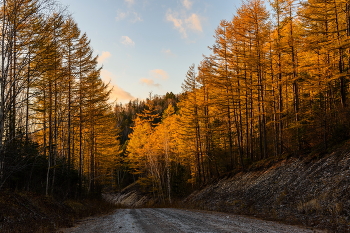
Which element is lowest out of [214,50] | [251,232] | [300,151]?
[251,232]

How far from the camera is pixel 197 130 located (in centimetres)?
2658

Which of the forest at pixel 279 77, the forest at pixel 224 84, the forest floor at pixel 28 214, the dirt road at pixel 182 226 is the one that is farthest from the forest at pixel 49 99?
the forest at pixel 279 77

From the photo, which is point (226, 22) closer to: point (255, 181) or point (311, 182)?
point (255, 181)

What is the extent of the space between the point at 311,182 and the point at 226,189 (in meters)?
8.44

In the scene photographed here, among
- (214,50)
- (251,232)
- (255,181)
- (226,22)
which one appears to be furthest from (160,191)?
(251,232)

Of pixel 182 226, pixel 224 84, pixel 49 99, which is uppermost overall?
pixel 224 84

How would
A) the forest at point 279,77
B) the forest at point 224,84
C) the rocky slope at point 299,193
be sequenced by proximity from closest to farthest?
1. the rocky slope at point 299,193
2. the forest at point 224,84
3. the forest at point 279,77

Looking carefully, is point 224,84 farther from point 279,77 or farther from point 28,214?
point 28,214

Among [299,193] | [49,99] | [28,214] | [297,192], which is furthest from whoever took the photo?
[49,99]

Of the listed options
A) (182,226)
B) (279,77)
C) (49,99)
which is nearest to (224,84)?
(279,77)

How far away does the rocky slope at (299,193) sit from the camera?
8.59m

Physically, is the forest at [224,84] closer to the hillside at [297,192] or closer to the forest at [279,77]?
the forest at [279,77]

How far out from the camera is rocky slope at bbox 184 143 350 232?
8.59m

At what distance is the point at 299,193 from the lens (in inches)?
441
